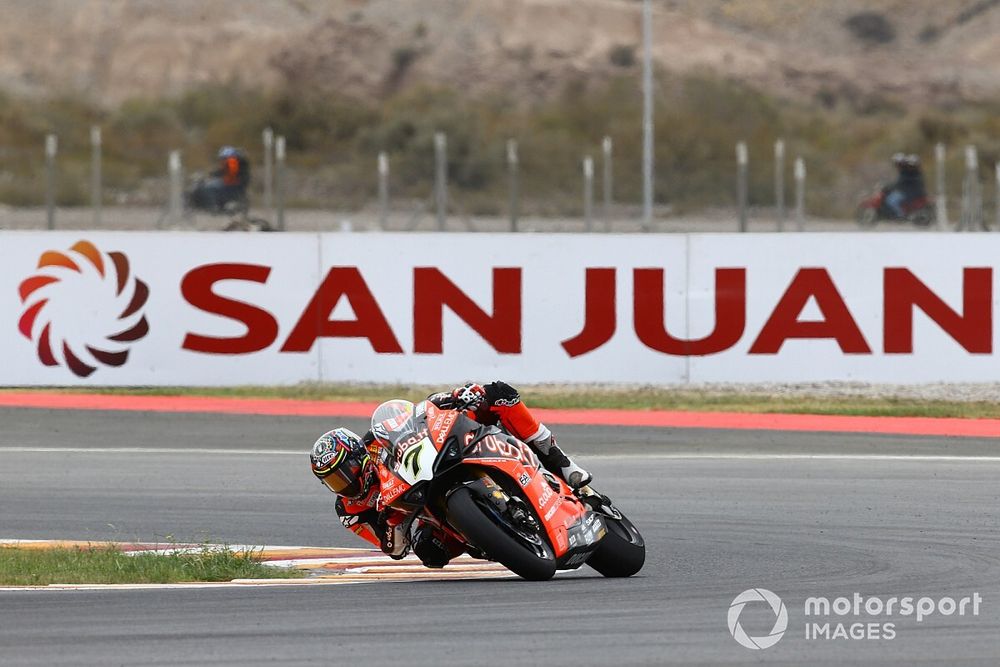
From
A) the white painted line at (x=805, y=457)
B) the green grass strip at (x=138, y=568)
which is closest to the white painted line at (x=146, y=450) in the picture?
the white painted line at (x=805, y=457)

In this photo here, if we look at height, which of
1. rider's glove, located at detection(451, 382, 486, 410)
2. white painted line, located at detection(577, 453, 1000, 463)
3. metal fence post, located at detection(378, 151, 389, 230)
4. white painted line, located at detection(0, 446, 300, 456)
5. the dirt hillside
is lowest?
white painted line, located at detection(577, 453, 1000, 463)

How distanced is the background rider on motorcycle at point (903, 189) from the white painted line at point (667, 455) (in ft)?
55.3

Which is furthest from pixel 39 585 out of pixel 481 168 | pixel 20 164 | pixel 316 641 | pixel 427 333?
pixel 481 168

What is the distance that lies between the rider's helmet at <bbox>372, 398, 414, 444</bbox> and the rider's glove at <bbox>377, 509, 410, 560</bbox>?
43cm

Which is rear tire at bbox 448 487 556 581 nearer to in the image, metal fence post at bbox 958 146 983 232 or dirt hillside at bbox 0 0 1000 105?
metal fence post at bbox 958 146 983 232

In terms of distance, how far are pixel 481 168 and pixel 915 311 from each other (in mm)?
18924

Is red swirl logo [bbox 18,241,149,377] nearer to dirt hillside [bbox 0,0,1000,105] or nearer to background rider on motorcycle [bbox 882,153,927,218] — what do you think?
background rider on motorcycle [bbox 882,153,927,218]

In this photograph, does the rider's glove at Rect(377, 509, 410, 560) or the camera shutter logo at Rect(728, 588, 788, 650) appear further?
the rider's glove at Rect(377, 509, 410, 560)

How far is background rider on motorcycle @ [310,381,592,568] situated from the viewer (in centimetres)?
830

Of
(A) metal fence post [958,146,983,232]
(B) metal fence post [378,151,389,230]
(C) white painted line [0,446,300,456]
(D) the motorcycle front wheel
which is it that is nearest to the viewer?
(C) white painted line [0,446,300,456]

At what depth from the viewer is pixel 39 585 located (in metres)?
8.47

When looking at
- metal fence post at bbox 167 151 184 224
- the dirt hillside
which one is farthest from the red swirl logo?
the dirt hillside

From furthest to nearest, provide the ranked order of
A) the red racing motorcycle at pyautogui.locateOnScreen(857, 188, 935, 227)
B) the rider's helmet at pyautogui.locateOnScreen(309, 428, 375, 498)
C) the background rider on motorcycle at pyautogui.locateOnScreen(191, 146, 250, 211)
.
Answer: the red racing motorcycle at pyautogui.locateOnScreen(857, 188, 935, 227), the background rider on motorcycle at pyautogui.locateOnScreen(191, 146, 250, 211), the rider's helmet at pyautogui.locateOnScreen(309, 428, 375, 498)

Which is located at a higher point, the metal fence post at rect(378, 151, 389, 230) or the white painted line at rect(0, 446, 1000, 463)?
the metal fence post at rect(378, 151, 389, 230)
